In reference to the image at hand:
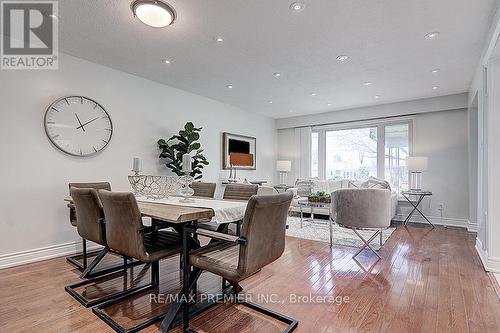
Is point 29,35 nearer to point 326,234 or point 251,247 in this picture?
point 251,247

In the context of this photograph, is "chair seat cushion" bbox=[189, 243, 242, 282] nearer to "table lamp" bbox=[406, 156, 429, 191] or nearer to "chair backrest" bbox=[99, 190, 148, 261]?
"chair backrest" bbox=[99, 190, 148, 261]

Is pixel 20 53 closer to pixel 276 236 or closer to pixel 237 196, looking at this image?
pixel 237 196

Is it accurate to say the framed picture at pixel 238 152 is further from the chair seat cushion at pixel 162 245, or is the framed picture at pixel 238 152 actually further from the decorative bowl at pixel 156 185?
the chair seat cushion at pixel 162 245

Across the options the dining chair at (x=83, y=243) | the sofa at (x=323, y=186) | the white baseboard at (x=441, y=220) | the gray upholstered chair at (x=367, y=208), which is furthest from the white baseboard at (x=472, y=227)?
the dining chair at (x=83, y=243)

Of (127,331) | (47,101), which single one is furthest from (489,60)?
(47,101)

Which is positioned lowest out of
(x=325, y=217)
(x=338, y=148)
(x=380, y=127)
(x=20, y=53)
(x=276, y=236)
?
(x=325, y=217)

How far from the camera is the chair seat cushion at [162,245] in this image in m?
1.84

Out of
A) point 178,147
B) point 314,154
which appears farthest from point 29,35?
point 314,154

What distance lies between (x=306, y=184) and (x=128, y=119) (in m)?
3.79

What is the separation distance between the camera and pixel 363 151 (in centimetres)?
642

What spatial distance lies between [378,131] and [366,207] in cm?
364

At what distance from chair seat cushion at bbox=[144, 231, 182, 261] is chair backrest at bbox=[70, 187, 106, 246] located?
0.40m

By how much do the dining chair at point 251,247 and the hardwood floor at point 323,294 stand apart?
286 millimetres

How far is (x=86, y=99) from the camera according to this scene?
3543 mm
